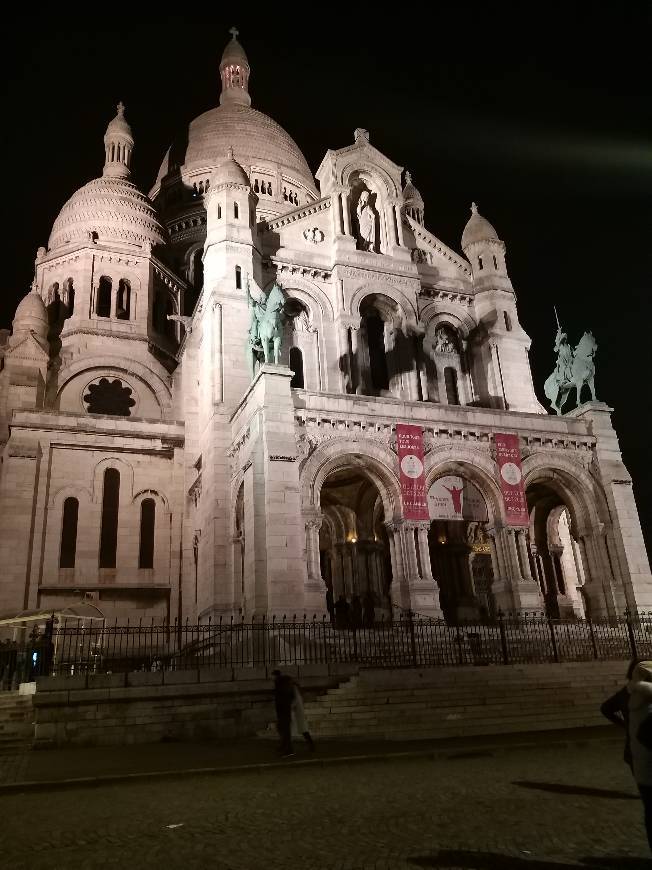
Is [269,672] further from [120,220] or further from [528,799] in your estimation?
[120,220]

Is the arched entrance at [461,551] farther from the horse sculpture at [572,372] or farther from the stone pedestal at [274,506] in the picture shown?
the stone pedestal at [274,506]

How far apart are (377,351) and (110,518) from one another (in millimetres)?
15046

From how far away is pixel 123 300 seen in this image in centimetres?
3984

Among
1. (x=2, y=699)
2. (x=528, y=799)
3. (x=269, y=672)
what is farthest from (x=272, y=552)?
(x=528, y=799)

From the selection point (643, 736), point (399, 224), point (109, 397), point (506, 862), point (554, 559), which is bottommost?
point (506, 862)

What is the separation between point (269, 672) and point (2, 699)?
6639 mm

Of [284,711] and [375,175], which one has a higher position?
[375,175]

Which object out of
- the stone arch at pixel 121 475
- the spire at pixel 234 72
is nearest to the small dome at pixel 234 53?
the spire at pixel 234 72

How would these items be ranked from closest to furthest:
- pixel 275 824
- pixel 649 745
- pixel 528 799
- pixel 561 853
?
pixel 649 745
pixel 561 853
pixel 275 824
pixel 528 799

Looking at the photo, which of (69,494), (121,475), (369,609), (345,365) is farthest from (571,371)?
(69,494)

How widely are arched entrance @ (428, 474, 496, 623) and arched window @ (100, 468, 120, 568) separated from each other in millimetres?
14272

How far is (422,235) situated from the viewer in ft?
124

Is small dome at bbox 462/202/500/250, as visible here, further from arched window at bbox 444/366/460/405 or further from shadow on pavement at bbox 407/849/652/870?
shadow on pavement at bbox 407/849/652/870

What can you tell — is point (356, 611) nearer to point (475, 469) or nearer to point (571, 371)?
point (475, 469)
